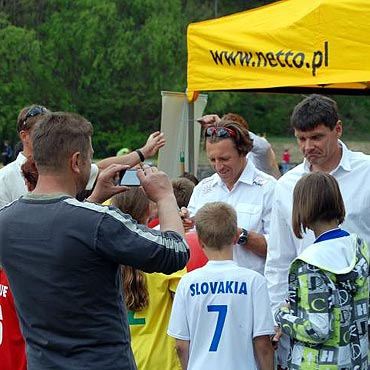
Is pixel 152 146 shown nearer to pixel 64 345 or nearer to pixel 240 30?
pixel 64 345

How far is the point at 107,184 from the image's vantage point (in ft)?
10.1

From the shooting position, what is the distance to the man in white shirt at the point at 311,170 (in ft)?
13.0

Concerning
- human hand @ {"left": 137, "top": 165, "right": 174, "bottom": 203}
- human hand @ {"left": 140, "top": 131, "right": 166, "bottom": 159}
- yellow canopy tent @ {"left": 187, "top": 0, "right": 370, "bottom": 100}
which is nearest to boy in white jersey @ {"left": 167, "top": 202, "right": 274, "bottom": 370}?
human hand @ {"left": 140, "top": 131, "right": 166, "bottom": 159}

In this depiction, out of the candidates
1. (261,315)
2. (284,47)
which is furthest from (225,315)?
(284,47)

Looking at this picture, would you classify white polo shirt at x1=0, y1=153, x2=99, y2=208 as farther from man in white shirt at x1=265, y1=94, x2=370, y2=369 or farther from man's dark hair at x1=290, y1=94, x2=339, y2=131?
man's dark hair at x1=290, y1=94, x2=339, y2=131

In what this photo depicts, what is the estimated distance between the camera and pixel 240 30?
18.5ft

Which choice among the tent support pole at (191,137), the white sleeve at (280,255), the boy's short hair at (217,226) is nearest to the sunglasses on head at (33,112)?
the boy's short hair at (217,226)

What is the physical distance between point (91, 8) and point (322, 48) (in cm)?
4241

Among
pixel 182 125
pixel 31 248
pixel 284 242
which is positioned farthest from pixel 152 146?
pixel 182 125

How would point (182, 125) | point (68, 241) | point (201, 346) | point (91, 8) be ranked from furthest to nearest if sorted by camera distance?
point (91, 8) → point (182, 125) → point (201, 346) → point (68, 241)

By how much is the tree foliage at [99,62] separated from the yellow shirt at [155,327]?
132 feet

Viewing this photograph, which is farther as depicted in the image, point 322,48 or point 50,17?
point 50,17

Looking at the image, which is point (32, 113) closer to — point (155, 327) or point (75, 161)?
point (155, 327)

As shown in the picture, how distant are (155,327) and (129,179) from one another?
1.26 m
